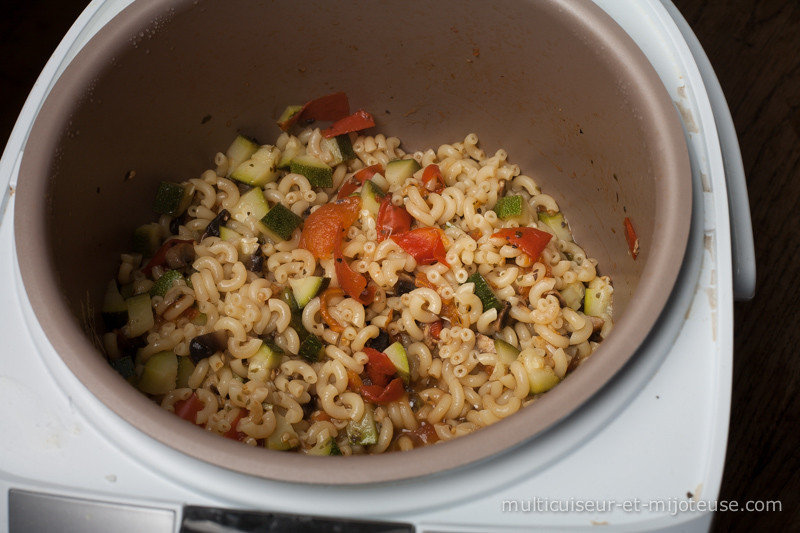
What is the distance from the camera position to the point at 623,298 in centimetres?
133

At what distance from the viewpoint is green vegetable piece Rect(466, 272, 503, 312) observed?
1.38 meters

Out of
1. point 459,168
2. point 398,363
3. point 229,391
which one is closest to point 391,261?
point 398,363

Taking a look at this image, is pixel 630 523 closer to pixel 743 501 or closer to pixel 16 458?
pixel 16 458

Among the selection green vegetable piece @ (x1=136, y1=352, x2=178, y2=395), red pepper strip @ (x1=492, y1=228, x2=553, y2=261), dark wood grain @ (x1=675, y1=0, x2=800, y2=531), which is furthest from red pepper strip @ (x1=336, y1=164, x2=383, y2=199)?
dark wood grain @ (x1=675, y1=0, x2=800, y2=531)

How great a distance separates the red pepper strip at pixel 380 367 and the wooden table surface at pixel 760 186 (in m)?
1.12

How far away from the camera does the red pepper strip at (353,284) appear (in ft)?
4.61

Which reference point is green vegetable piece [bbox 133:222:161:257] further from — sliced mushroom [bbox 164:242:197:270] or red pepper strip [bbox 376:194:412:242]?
red pepper strip [bbox 376:194:412:242]

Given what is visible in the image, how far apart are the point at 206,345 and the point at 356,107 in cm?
75

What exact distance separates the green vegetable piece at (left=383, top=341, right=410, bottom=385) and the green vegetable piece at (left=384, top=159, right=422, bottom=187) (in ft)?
1.50

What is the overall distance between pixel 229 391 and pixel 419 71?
912 mm

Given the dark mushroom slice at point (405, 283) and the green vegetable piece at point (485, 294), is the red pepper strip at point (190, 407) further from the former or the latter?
the green vegetable piece at point (485, 294)

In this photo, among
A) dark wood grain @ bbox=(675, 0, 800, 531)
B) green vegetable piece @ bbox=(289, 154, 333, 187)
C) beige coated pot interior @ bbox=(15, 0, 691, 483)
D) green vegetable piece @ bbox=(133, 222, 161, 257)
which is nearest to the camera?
beige coated pot interior @ bbox=(15, 0, 691, 483)

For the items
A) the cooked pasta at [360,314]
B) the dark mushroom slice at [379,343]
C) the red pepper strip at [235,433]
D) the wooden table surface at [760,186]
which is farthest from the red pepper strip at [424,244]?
the wooden table surface at [760,186]

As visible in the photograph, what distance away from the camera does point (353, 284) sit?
1405 mm
